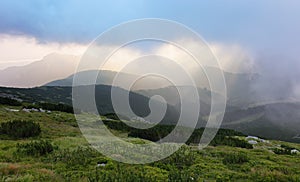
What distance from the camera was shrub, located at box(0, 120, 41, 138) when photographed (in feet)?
66.5

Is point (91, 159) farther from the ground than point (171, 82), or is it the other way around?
point (171, 82)

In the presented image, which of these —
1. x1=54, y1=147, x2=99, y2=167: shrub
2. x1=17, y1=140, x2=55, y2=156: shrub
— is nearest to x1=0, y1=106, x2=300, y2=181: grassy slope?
x1=54, y1=147, x2=99, y2=167: shrub

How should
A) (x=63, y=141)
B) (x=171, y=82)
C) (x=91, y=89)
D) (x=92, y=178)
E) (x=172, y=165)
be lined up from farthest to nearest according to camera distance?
1. (x=63, y=141)
2. (x=91, y=89)
3. (x=171, y=82)
4. (x=172, y=165)
5. (x=92, y=178)

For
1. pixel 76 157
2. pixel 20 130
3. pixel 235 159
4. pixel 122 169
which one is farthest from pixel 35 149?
pixel 235 159

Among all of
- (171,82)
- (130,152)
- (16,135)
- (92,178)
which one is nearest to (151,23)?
(171,82)

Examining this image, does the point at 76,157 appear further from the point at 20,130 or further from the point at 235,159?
the point at 235,159

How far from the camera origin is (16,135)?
2002 centimetres

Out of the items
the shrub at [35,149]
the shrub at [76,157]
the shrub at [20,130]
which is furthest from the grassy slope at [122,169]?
the shrub at [20,130]

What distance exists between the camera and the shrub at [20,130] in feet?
66.5

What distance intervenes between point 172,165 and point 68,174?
5.31m

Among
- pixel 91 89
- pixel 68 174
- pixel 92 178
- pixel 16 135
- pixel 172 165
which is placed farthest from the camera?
pixel 16 135

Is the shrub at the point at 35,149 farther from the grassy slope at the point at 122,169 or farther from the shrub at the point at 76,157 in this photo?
the shrub at the point at 76,157

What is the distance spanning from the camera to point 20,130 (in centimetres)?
2045

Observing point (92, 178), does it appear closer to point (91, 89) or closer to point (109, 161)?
point (109, 161)
